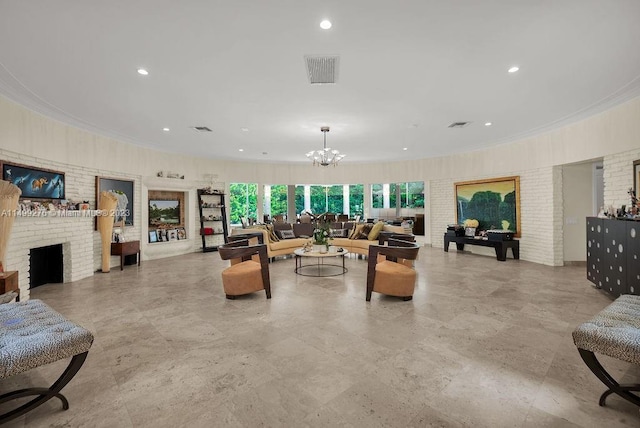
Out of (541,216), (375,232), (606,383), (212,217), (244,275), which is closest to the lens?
(606,383)

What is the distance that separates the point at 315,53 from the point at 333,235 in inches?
227

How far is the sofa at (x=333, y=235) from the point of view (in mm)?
7359

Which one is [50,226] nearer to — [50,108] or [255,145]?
[50,108]

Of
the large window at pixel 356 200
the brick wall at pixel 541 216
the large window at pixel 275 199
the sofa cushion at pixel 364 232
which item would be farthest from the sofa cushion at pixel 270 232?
the brick wall at pixel 541 216

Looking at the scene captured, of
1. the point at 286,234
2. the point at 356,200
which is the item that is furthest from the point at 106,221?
the point at 356,200

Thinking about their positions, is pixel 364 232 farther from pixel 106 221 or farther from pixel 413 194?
pixel 106 221

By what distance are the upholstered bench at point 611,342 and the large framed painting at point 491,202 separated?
5.98 meters

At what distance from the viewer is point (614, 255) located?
157 inches

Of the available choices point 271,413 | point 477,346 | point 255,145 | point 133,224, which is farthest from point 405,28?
point 133,224

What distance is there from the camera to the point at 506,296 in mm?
4332

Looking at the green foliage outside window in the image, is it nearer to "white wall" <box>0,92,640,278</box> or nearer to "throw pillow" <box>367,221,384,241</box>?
"white wall" <box>0,92,640,278</box>

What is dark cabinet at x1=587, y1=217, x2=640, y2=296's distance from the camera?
3.58 metres

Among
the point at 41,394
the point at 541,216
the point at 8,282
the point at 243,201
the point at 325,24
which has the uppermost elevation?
the point at 325,24

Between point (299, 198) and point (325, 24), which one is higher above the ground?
point (325, 24)
